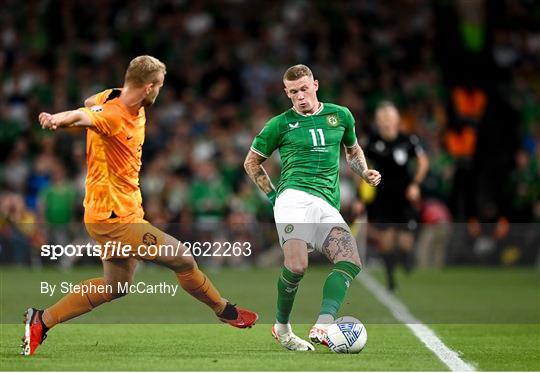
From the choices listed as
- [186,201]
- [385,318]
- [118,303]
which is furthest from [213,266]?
[385,318]

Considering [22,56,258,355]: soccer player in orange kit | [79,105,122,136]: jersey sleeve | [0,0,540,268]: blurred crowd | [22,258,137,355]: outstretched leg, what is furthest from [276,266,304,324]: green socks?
[0,0,540,268]: blurred crowd

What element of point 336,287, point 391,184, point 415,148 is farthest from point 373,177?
point 391,184

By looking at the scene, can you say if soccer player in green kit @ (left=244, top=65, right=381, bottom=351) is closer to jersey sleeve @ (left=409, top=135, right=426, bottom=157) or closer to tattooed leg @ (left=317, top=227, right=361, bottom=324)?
tattooed leg @ (left=317, top=227, right=361, bottom=324)

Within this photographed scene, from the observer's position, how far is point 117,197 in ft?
31.3

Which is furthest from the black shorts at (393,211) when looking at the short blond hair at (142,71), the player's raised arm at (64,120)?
the player's raised arm at (64,120)

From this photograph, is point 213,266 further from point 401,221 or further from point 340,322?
point 340,322

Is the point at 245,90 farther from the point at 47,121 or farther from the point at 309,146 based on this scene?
the point at 47,121

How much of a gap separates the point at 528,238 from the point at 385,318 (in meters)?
8.49

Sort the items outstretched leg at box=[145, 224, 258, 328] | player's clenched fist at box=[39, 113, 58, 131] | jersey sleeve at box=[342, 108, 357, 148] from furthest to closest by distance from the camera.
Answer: jersey sleeve at box=[342, 108, 357, 148] → outstretched leg at box=[145, 224, 258, 328] → player's clenched fist at box=[39, 113, 58, 131]

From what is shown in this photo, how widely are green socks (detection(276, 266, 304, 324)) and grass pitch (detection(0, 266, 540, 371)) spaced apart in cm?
29

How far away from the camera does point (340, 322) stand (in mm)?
9508

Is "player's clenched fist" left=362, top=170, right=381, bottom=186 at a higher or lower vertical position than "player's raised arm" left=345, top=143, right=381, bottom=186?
lower

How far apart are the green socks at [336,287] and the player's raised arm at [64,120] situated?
212 centimetres

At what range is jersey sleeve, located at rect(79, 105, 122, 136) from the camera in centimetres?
905
